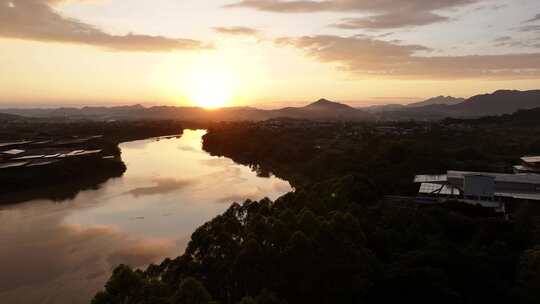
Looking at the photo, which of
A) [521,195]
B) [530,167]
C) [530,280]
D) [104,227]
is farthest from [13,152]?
[530,280]

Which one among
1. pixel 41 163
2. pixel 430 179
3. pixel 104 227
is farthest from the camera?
pixel 41 163

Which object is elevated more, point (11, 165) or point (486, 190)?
point (486, 190)

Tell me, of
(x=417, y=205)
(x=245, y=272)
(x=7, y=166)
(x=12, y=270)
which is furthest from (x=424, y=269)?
(x=7, y=166)

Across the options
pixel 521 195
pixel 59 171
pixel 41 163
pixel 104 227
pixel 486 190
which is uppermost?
pixel 486 190

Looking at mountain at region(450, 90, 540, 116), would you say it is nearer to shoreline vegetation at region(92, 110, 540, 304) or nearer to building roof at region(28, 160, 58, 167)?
building roof at region(28, 160, 58, 167)

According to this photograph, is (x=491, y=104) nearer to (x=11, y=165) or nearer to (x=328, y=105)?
(x=328, y=105)

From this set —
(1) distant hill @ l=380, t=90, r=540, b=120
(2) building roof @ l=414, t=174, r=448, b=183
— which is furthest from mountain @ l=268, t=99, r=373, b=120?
(2) building roof @ l=414, t=174, r=448, b=183

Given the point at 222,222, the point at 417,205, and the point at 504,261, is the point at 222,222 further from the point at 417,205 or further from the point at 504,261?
the point at 417,205
